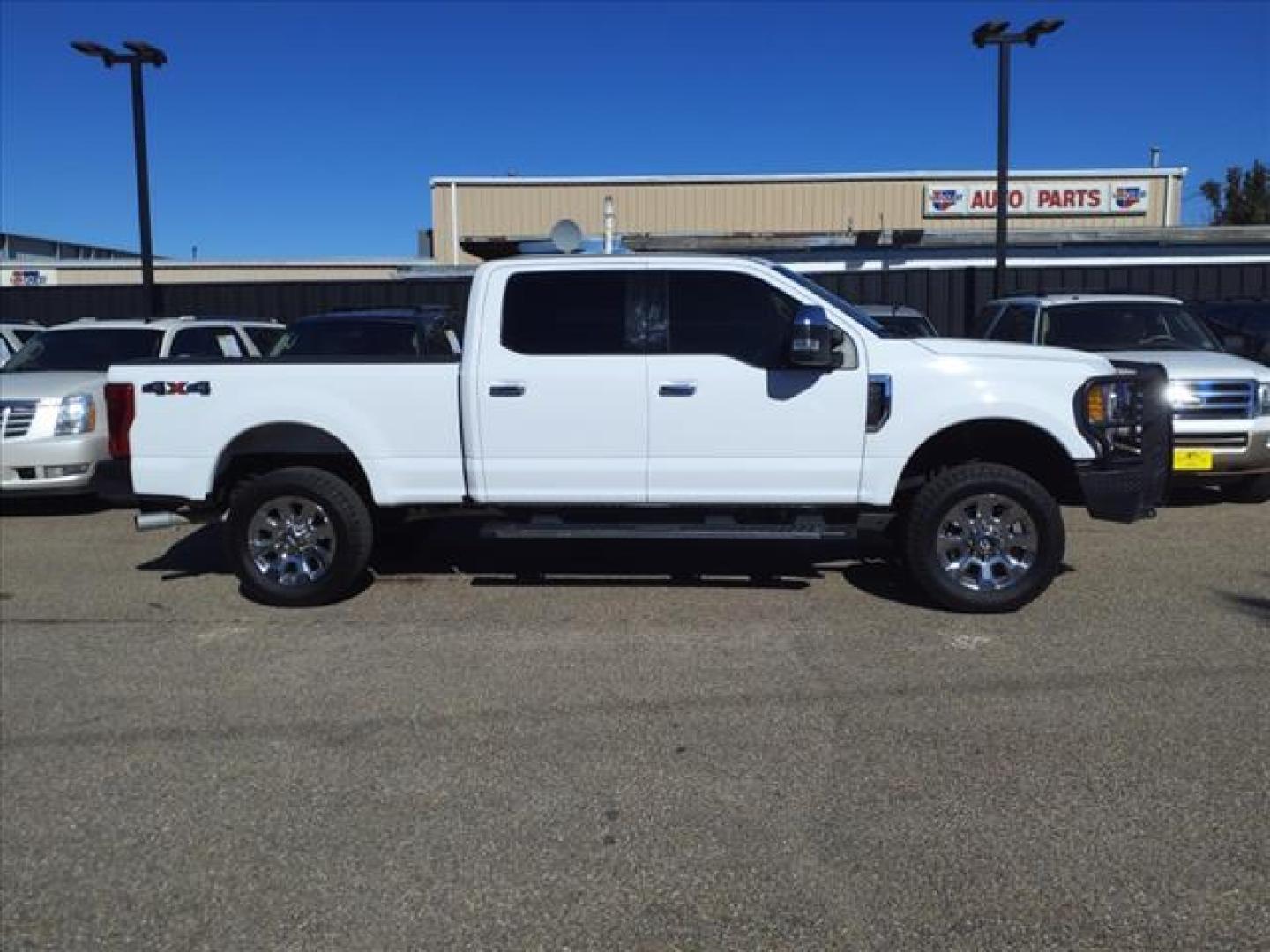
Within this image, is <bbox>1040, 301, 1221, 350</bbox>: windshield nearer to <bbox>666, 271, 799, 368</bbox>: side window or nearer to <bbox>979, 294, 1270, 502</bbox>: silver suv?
<bbox>979, 294, 1270, 502</bbox>: silver suv

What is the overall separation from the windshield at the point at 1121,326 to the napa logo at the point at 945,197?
23.3m

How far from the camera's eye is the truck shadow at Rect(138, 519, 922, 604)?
7.19 metres

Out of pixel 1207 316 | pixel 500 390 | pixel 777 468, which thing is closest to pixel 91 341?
pixel 500 390

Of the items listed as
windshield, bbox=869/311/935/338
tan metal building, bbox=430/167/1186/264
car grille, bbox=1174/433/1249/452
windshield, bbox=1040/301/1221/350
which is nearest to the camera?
car grille, bbox=1174/433/1249/452

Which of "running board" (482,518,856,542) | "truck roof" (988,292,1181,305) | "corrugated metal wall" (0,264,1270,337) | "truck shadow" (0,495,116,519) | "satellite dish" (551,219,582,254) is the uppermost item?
"corrugated metal wall" (0,264,1270,337)

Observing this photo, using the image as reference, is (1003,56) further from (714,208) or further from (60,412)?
(714,208)

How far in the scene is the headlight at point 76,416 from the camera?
998cm

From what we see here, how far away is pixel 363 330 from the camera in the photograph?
9359 millimetres

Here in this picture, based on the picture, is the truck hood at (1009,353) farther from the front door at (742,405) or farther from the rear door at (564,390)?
the rear door at (564,390)

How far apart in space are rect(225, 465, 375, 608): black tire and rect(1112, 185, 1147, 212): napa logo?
31876 mm

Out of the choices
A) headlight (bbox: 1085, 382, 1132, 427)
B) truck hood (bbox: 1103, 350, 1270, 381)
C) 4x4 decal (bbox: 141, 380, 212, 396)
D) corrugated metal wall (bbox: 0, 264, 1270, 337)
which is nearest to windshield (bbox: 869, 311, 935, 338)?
truck hood (bbox: 1103, 350, 1270, 381)

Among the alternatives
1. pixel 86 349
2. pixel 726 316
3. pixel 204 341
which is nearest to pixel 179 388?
pixel 726 316

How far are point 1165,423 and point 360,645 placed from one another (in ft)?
15.4

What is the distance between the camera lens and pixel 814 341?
19.9 feet
